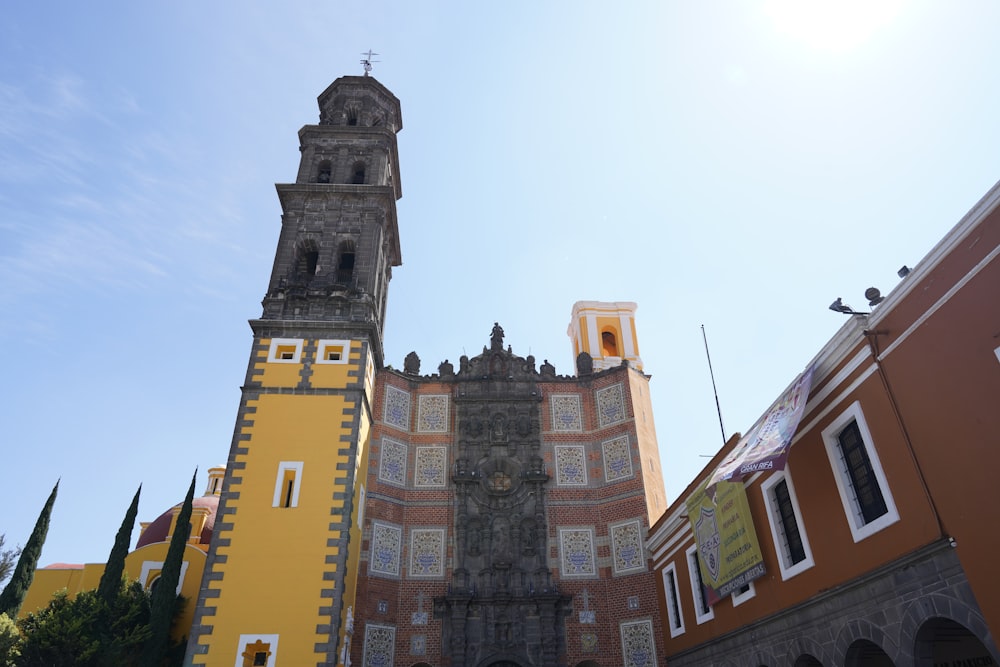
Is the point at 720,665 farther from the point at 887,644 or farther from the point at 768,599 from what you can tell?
the point at 887,644

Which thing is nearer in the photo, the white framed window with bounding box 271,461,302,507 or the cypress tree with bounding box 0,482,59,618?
the white framed window with bounding box 271,461,302,507

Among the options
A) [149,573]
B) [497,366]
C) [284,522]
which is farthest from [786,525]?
[149,573]

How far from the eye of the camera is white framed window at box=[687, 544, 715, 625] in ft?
59.6

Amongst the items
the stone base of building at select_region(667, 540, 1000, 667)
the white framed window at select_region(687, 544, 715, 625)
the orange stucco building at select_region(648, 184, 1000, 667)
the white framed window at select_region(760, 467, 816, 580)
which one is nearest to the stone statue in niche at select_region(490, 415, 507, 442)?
the white framed window at select_region(687, 544, 715, 625)

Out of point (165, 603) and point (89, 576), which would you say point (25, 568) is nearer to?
point (89, 576)

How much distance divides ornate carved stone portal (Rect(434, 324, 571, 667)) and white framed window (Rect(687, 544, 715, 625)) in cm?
570

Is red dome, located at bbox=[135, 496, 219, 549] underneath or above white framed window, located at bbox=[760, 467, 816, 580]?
above

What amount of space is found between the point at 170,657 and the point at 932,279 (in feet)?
68.0

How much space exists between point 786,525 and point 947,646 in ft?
10.5

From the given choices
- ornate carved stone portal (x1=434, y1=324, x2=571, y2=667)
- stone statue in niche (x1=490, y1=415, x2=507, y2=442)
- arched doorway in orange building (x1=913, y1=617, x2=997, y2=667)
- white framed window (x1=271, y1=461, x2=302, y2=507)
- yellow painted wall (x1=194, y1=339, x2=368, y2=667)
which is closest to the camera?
arched doorway in orange building (x1=913, y1=617, x2=997, y2=667)

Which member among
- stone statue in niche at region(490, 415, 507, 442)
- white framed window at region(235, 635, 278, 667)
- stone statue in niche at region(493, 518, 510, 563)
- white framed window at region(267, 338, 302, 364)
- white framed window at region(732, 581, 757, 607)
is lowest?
white framed window at region(235, 635, 278, 667)

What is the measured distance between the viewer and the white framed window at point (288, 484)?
64.8ft

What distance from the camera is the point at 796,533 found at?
13.5 metres

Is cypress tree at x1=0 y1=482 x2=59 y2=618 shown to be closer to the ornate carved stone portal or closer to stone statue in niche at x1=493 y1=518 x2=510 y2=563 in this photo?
the ornate carved stone portal
